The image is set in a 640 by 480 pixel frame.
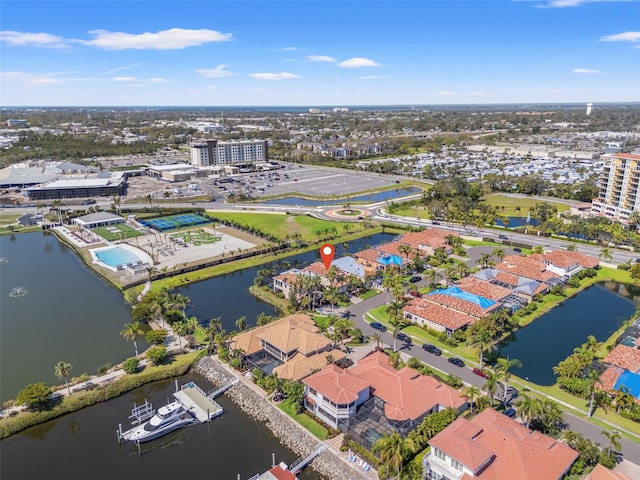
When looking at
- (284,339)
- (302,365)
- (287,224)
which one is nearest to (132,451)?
(302,365)

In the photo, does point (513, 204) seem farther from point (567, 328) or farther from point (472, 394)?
point (472, 394)

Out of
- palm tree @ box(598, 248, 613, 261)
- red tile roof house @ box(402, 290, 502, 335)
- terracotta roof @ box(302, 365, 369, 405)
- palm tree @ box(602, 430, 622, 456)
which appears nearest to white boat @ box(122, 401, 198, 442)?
terracotta roof @ box(302, 365, 369, 405)

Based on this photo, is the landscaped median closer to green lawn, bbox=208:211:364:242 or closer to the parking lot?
green lawn, bbox=208:211:364:242

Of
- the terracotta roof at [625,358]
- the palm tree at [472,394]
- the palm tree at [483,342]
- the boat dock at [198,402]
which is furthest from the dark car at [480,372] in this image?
the boat dock at [198,402]

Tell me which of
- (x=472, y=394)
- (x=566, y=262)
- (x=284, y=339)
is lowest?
(x=284, y=339)

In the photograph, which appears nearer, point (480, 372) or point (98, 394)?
point (98, 394)

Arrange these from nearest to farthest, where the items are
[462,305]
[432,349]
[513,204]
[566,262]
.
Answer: [432,349], [462,305], [566,262], [513,204]

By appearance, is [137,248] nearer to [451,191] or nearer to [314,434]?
[314,434]

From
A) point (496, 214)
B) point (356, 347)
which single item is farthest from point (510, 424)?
point (496, 214)
